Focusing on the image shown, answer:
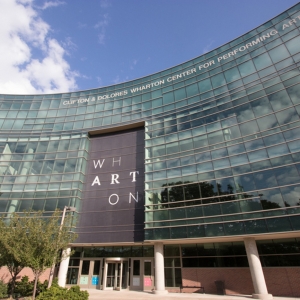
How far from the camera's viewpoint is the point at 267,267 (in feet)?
62.4

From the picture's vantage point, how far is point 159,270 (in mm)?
20578

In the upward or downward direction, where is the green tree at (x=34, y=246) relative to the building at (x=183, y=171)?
downward

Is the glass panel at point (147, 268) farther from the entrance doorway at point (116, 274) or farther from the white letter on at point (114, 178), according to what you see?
the white letter on at point (114, 178)

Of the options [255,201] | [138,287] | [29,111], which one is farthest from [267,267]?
[29,111]

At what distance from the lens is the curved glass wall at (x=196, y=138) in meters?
19.0

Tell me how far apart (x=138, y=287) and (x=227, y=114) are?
2035 cm

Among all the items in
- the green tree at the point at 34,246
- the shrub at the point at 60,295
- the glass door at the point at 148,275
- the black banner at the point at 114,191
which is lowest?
the shrub at the point at 60,295

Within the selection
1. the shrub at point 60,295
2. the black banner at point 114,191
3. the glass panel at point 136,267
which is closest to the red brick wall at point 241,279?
the glass panel at point 136,267

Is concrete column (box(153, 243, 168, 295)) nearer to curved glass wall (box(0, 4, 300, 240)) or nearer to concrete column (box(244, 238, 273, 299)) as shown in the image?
curved glass wall (box(0, 4, 300, 240))

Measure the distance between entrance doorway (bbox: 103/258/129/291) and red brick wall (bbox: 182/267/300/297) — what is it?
6.27 meters

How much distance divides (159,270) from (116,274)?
5.53 m

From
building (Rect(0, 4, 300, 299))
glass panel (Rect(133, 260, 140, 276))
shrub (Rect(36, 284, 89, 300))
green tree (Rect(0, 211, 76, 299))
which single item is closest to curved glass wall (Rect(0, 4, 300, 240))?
building (Rect(0, 4, 300, 299))

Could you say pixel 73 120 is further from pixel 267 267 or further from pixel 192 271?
pixel 267 267

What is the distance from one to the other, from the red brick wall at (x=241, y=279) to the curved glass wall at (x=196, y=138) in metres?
4.28
